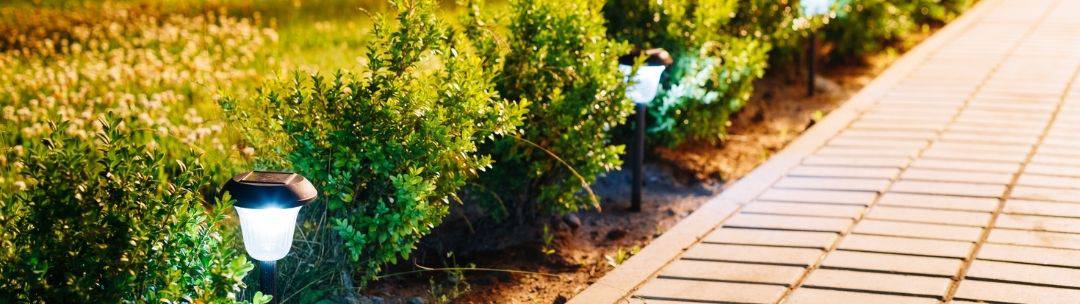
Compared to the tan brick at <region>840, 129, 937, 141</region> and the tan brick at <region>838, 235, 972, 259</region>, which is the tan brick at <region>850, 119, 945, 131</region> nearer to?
the tan brick at <region>840, 129, 937, 141</region>

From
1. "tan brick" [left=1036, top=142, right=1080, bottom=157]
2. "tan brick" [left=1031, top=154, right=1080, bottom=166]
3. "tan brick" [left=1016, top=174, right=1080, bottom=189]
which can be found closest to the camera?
"tan brick" [left=1016, top=174, right=1080, bottom=189]

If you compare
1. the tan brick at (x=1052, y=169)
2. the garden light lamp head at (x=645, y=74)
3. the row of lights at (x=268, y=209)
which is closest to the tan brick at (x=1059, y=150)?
the tan brick at (x=1052, y=169)

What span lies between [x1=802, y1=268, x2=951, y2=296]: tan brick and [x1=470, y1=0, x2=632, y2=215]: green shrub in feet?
3.66

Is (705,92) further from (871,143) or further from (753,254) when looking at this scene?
(753,254)

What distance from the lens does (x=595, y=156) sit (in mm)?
5395

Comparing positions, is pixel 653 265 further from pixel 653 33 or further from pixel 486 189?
pixel 653 33

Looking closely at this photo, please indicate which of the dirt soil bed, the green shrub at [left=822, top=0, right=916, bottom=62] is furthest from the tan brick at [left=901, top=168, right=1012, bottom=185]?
the green shrub at [left=822, top=0, right=916, bottom=62]

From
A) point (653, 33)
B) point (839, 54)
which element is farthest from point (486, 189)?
point (839, 54)

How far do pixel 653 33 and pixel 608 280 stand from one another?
2226 mm

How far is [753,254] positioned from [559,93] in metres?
1.10

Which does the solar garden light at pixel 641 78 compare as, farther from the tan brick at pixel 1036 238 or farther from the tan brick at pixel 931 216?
the tan brick at pixel 1036 238

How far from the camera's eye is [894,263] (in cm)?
481

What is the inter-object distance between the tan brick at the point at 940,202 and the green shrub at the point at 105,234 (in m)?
3.29

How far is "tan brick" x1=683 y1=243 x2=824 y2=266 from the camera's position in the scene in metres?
4.91
